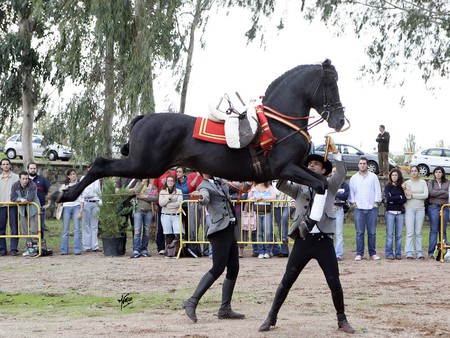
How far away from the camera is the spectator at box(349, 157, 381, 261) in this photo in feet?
49.6

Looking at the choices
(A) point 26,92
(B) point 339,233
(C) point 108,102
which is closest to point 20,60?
(A) point 26,92

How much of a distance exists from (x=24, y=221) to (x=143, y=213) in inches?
94.4

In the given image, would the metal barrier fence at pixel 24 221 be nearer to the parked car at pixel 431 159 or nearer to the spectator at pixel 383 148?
the spectator at pixel 383 148

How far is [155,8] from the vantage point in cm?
2044

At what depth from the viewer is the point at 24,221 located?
16.1 metres

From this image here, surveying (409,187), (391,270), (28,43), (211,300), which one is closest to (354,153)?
(28,43)

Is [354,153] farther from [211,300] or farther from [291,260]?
[291,260]

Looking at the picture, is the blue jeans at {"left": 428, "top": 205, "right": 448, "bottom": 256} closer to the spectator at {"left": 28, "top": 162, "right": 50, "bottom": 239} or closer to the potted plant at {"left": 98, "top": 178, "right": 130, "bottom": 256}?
the potted plant at {"left": 98, "top": 178, "right": 130, "bottom": 256}

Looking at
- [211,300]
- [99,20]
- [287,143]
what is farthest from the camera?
[99,20]

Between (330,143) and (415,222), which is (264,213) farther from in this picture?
(330,143)

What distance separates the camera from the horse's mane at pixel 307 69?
25.7 feet

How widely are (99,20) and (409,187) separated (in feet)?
28.1

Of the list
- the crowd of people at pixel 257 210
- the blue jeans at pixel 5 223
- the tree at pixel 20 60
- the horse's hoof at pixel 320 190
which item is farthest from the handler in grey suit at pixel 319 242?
the tree at pixel 20 60

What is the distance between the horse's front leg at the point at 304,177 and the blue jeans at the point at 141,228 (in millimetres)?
8485
